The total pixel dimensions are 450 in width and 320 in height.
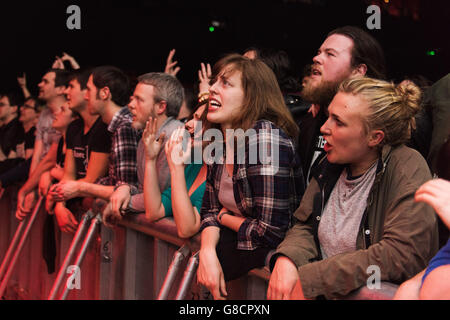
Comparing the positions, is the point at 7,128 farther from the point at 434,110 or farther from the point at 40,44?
the point at 434,110

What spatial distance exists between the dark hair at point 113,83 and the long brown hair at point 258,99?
1640 mm

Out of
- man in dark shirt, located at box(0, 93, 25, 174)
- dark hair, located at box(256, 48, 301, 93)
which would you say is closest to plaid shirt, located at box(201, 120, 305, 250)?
dark hair, located at box(256, 48, 301, 93)

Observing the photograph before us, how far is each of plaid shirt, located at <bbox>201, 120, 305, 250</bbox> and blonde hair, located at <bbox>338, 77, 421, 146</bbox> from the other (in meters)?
0.43

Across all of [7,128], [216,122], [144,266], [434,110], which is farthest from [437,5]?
[7,128]

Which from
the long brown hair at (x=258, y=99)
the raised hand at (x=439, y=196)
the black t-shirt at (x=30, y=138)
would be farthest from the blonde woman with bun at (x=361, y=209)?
the black t-shirt at (x=30, y=138)

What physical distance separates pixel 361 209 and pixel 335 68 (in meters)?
1.00

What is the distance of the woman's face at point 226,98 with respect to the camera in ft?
8.06

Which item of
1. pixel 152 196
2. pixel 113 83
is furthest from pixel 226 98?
pixel 113 83

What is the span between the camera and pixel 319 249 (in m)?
2.05

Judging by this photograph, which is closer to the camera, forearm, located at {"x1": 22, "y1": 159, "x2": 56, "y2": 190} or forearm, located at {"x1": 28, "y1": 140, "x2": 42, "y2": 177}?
forearm, located at {"x1": 22, "y1": 159, "x2": 56, "y2": 190}

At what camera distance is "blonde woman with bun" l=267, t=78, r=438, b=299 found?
175cm

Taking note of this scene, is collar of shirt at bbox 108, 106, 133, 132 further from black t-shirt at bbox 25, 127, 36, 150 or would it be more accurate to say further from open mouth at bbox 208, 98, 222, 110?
black t-shirt at bbox 25, 127, 36, 150

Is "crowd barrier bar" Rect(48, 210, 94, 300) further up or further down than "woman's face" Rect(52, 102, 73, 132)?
further down

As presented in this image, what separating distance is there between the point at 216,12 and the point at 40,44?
2330mm
